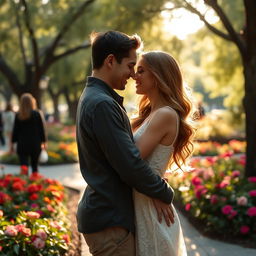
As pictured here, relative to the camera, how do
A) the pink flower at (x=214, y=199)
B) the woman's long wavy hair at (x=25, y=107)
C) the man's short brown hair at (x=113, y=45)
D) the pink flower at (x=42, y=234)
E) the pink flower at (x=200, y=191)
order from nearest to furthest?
the man's short brown hair at (x=113, y=45) → the pink flower at (x=42, y=234) → the pink flower at (x=214, y=199) → the pink flower at (x=200, y=191) → the woman's long wavy hair at (x=25, y=107)

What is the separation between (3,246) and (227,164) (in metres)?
5.41

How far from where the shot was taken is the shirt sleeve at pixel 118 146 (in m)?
2.27

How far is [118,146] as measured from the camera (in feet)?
7.44

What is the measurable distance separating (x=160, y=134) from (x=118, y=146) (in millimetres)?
391

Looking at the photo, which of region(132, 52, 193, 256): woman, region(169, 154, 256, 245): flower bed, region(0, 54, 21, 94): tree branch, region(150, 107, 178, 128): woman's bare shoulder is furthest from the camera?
region(0, 54, 21, 94): tree branch

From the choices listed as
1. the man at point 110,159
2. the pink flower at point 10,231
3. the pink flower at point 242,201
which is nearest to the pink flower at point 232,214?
the pink flower at point 242,201

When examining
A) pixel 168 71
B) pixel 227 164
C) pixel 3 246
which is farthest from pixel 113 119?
pixel 227 164

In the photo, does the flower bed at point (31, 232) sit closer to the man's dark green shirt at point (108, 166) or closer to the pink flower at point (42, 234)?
the pink flower at point (42, 234)

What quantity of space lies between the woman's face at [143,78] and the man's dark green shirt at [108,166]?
0.98 feet

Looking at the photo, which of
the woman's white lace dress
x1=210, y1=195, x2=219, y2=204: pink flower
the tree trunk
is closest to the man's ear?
the woman's white lace dress

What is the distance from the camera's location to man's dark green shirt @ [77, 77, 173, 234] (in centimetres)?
228

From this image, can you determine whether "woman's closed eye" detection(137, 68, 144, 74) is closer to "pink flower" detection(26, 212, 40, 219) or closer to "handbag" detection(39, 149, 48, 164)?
"pink flower" detection(26, 212, 40, 219)

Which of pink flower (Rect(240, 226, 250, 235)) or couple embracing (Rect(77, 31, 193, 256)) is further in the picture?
pink flower (Rect(240, 226, 250, 235))

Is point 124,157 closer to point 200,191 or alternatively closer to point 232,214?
point 232,214
